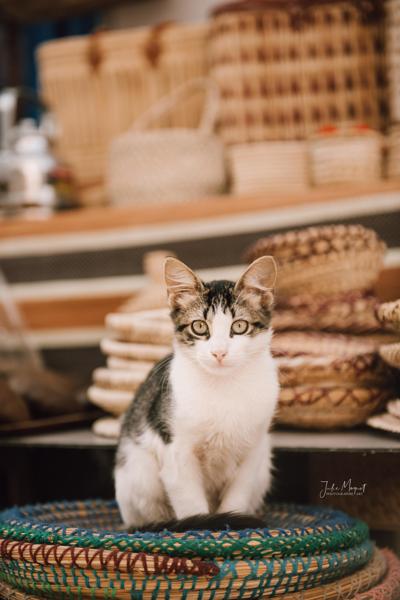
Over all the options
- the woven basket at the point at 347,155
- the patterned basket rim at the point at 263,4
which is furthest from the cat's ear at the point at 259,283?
the patterned basket rim at the point at 263,4

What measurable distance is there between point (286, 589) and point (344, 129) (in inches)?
49.0

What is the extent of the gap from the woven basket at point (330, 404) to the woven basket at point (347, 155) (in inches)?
27.7

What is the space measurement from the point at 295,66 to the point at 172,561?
1.55 m

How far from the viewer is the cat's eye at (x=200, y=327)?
1.05m

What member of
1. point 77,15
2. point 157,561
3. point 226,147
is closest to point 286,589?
point 157,561

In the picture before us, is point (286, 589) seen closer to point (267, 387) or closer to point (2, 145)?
point (267, 387)

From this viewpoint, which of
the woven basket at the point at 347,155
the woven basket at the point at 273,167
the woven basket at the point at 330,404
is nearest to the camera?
the woven basket at the point at 330,404

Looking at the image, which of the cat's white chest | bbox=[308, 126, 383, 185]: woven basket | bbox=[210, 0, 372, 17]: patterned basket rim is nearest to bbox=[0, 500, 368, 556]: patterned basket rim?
the cat's white chest

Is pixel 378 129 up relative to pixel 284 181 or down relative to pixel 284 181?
up

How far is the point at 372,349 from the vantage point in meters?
1.43

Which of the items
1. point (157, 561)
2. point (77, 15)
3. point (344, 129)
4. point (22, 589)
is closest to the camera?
point (157, 561)

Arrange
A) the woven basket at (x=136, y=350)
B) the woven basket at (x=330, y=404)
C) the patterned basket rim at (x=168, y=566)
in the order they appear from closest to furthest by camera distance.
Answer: the patterned basket rim at (x=168, y=566) → the woven basket at (x=330, y=404) → the woven basket at (x=136, y=350)

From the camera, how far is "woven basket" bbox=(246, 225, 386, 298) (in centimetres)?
144

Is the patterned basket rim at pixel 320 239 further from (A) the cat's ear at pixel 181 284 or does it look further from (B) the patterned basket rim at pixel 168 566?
(B) the patterned basket rim at pixel 168 566
